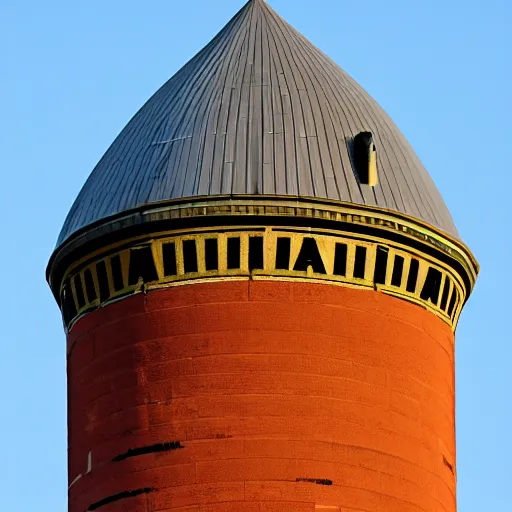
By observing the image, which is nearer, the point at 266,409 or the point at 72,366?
the point at 266,409

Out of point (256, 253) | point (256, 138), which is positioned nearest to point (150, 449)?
point (256, 253)

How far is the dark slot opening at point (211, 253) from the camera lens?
2919 cm

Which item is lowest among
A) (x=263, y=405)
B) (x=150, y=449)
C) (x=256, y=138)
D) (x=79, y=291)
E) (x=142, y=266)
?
(x=150, y=449)

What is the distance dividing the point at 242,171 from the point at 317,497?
477cm

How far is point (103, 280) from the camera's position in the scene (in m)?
30.2

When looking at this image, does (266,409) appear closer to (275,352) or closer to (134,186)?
(275,352)

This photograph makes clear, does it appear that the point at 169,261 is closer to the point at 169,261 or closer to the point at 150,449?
the point at 169,261

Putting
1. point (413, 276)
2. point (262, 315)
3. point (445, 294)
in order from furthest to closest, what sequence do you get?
point (445, 294), point (413, 276), point (262, 315)

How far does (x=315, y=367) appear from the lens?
28.9 metres

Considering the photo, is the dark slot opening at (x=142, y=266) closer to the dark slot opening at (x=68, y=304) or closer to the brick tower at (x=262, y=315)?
the brick tower at (x=262, y=315)

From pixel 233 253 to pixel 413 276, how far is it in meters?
2.76

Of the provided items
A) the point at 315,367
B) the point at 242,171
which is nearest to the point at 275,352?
the point at 315,367

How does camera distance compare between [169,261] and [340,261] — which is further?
[169,261]

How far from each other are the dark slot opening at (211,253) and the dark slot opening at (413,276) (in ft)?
9.45
